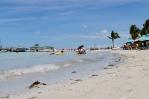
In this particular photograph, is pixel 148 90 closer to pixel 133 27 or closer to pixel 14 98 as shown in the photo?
pixel 14 98

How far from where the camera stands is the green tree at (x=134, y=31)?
118 meters

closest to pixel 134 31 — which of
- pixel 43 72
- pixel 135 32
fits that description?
pixel 135 32

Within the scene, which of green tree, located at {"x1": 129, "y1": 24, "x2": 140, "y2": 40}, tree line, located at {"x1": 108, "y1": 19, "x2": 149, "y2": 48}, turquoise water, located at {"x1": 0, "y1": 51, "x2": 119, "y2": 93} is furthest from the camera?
green tree, located at {"x1": 129, "y1": 24, "x2": 140, "y2": 40}

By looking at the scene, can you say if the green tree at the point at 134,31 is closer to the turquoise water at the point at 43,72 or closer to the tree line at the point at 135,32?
the tree line at the point at 135,32

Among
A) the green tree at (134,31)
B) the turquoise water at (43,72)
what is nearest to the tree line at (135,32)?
the green tree at (134,31)

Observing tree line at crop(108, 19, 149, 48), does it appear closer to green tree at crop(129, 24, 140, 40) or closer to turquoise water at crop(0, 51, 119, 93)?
green tree at crop(129, 24, 140, 40)

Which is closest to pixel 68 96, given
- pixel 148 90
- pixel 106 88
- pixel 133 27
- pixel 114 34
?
pixel 106 88

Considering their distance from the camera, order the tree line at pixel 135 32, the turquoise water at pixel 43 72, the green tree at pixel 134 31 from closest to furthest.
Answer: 1. the turquoise water at pixel 43 72
2. the tree line at pixel 135 32
3. the green tree at pixel 134 31

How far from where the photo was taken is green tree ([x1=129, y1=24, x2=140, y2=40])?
11756cm

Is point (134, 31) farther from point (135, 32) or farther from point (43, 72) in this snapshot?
point (43, 72)

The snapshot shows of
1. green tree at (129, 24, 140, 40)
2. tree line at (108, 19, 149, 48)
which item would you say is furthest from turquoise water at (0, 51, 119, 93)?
green tree at (129, 24, 140, 40)

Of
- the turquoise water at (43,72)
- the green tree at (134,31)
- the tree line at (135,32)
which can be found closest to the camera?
the turquoise water at (43,72)

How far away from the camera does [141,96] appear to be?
26.7ft

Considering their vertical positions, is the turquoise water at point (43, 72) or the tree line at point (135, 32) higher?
the tree line at point (135, 32)
